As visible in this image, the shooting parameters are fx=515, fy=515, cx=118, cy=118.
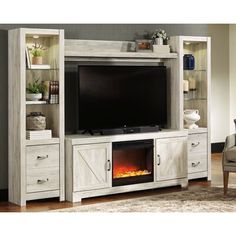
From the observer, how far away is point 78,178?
5402mm

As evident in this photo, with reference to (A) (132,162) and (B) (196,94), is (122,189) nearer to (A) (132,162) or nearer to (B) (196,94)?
(A) (132,162)

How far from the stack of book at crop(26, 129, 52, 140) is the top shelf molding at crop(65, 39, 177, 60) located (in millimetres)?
859

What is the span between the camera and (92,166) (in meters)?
5.48

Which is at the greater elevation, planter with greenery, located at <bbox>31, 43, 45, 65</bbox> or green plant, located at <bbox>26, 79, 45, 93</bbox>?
planter with greenery, located at <bbox>31, 43, 45, 65</bbox>

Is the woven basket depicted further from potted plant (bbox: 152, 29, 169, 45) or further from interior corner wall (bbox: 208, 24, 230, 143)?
interior corner wall (bbox: 208, 24, 230, 143)

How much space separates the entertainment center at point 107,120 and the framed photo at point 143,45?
9 centimetres

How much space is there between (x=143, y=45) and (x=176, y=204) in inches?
82.2

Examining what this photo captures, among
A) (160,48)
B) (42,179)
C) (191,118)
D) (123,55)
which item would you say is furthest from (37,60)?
(191,118)

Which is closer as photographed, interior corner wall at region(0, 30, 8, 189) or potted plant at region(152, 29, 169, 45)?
interior corner wall at region(0, 30, 8, 189)

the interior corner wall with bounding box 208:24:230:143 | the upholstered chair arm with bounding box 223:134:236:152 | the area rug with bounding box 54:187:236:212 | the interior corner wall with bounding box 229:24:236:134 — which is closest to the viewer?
the area rug with bounding box 54:187:236:212

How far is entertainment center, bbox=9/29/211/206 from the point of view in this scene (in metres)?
5.23

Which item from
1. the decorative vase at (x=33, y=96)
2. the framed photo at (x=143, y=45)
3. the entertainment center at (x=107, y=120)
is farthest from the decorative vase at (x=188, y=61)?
the decorative vase at (x=33, y=96)

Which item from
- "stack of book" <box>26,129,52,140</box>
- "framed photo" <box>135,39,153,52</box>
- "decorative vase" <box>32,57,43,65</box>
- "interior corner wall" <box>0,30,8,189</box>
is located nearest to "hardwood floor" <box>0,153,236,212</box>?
"interior corner wall" <box>0,30,8,189</box>
